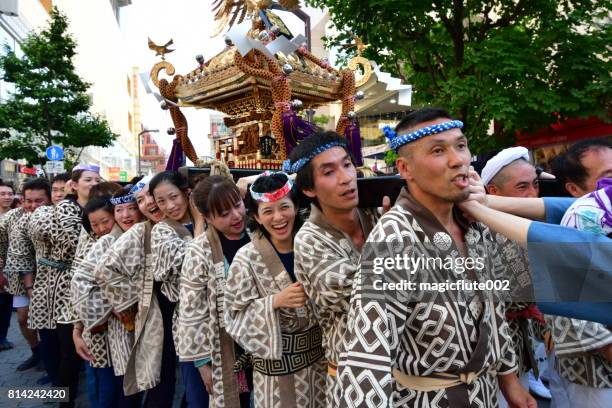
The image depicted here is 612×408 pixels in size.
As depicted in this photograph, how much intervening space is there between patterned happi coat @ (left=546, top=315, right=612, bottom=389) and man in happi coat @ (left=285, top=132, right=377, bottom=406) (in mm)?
1011

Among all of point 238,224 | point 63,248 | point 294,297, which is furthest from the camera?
point 63,248

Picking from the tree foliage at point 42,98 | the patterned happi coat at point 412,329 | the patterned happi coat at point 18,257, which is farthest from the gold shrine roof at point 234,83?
the tree foliage at point 42,98

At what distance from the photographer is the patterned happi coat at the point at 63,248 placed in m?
4.33

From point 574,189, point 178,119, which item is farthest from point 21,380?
point 574,189

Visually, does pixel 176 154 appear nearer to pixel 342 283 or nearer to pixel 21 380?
pixel 21 380

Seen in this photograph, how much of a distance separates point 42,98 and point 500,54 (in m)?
13.2

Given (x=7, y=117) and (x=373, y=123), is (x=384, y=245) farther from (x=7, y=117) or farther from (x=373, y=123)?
(x=373, y=123)

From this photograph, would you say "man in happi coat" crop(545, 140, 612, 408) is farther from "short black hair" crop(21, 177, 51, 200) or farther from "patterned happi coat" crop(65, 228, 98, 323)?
"short black hair" crop(21, 177, 51, 200)

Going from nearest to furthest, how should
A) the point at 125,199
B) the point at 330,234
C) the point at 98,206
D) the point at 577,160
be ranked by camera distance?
1. the point at 330,234
2. the point at 577,160
3. the point at 125,199
4. the point at 98,206

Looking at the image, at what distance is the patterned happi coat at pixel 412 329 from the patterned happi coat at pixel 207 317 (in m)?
1.51

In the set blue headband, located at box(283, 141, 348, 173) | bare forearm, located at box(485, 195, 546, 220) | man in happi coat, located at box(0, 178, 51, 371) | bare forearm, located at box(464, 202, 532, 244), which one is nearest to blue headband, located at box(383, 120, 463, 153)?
bare forearm, located at box(464, 202, 532, 244)

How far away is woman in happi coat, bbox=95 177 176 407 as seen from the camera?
326cm

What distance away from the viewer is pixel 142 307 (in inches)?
131

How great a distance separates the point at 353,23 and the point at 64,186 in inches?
253
